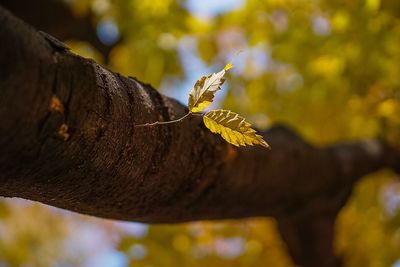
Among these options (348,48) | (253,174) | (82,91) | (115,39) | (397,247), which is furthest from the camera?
(115,39)

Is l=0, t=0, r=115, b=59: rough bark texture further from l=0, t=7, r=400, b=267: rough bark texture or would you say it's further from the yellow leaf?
the yellow leaf

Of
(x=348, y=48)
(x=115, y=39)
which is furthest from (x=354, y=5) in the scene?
(x=115, y=39)

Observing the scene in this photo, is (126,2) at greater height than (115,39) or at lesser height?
greater

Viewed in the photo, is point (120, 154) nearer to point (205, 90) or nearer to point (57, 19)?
point (205, 90)

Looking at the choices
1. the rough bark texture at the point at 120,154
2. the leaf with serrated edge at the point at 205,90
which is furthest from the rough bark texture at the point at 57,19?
the leaf with serrated edge at the point at 205,90

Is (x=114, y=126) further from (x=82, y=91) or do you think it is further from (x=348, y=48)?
(x=348, y=48)

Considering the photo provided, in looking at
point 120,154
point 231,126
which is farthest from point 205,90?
point 120,154

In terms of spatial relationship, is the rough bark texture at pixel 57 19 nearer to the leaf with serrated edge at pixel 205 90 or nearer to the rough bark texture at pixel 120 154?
the rough bark texture at pixel 120 154
